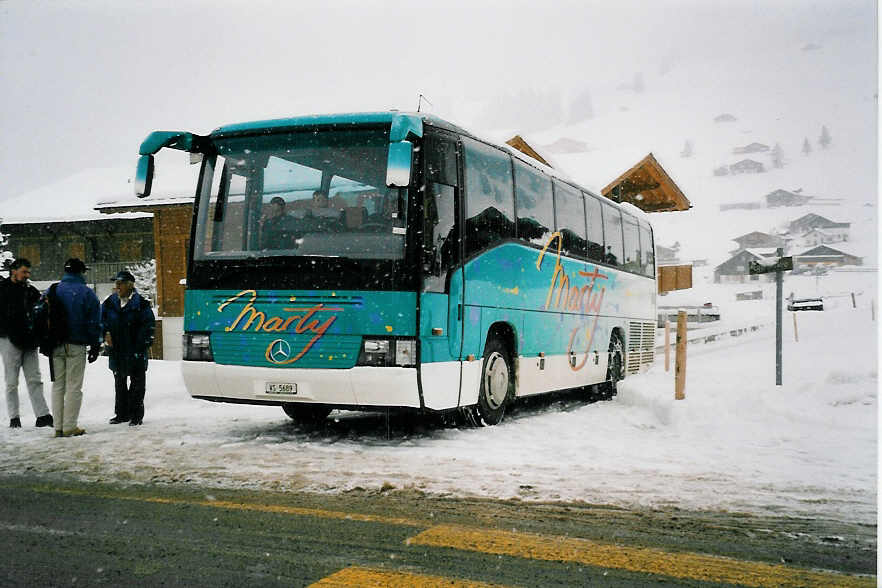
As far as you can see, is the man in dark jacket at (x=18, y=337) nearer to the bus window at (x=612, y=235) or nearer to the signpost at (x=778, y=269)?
the bus window at (x=612, y=235)

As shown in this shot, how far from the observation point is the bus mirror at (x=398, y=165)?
21.5 ft

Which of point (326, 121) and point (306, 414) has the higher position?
point (326, 121)

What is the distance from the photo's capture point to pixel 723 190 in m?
87.8

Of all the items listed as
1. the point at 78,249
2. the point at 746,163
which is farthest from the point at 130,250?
the point at 746,163

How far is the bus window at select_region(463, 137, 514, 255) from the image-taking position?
27.5 feet

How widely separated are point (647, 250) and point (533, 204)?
7.24m

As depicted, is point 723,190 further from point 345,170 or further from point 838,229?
point 345,170

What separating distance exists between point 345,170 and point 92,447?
3523 millimetres

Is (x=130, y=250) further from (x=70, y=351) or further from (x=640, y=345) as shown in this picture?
(x=70, y=351)

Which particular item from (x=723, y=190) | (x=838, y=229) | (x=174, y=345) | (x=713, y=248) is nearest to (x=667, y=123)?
(x=838, y=229)

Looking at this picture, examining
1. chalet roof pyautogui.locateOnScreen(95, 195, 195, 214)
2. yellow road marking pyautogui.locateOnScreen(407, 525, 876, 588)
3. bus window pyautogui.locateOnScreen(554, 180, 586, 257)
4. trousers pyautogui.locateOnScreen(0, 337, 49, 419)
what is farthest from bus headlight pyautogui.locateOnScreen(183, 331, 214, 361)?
chalet roof pyautogui.locateOnScreen(95, 195, 195, 214)

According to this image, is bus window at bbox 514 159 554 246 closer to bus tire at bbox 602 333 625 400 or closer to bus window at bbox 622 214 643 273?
bus tire at bbox 602 333 625 400

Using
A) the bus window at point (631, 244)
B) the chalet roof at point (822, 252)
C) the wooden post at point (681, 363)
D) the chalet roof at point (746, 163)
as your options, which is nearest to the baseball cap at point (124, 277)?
the wooden post at point (681, 363)

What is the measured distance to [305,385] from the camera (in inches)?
293
